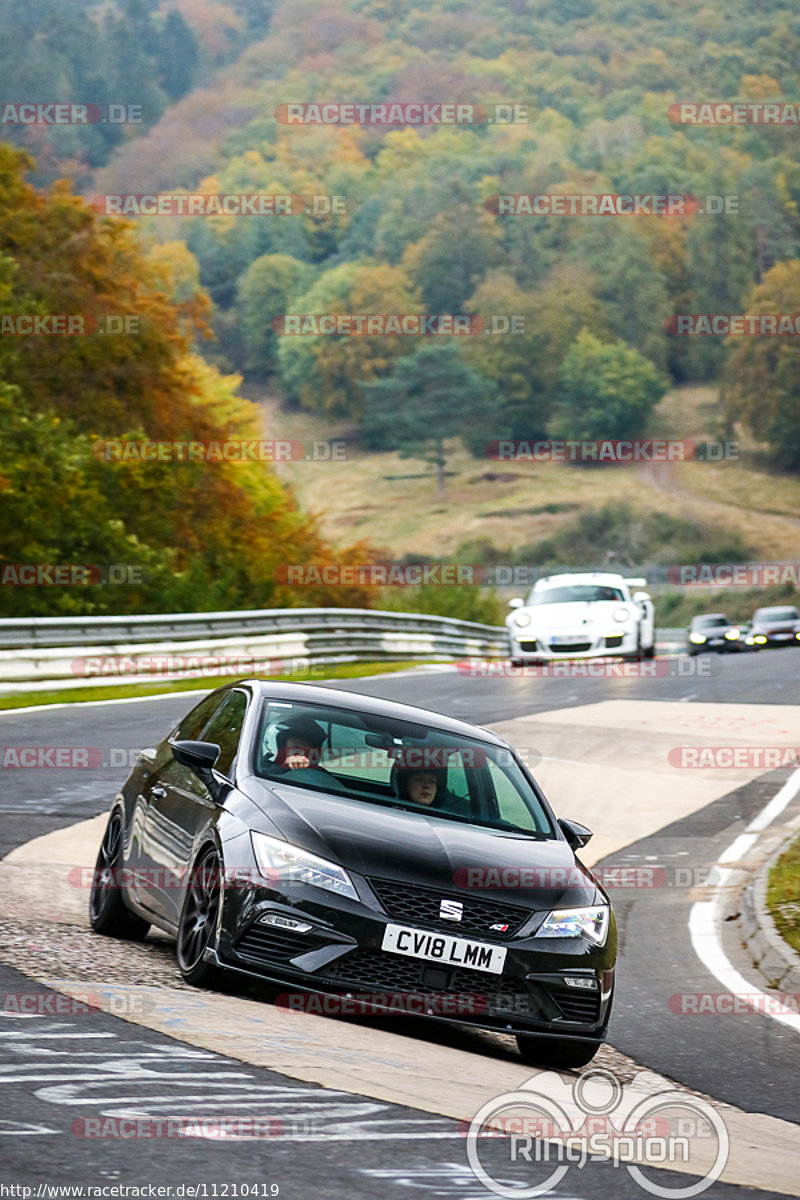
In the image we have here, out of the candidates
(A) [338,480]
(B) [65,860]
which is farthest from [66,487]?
(A) [338,480]

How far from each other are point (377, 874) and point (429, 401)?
144 metres

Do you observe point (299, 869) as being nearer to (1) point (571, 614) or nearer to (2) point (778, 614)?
(1) point (571, 614)

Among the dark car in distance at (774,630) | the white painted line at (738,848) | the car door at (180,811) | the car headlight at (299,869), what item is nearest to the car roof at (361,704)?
the car door at (180,811)

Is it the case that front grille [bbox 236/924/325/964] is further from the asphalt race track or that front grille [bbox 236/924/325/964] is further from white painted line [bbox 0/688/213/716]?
white painted line [bbox 0/688/213/716]

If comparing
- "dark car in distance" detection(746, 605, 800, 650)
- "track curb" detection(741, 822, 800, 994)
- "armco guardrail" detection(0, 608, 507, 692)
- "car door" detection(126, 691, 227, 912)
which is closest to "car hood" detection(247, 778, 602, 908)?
"car door" detection(126, 691, 227, 912)

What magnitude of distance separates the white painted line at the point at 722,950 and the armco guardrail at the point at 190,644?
1085cm

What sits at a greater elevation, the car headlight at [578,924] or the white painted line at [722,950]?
the car headlight at [578,924]

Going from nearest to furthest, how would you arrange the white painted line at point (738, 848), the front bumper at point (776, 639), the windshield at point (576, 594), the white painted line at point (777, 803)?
the white painted line at point (738, 848) < the white painted line at point (777, 803) < the windshield at point (576, 594) < the front bumper at point (776, 639)

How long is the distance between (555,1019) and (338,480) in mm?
142273

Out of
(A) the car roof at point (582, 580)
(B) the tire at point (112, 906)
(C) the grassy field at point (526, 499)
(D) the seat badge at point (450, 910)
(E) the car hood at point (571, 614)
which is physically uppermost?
(D) the seat badge at point (450, 910)

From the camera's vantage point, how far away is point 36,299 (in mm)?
40812

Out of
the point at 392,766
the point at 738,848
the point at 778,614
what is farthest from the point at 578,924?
the point at 778,614

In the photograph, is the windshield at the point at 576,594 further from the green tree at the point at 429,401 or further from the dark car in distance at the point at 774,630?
the green tree at the point at 429,401

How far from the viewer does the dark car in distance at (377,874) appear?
6586mm
